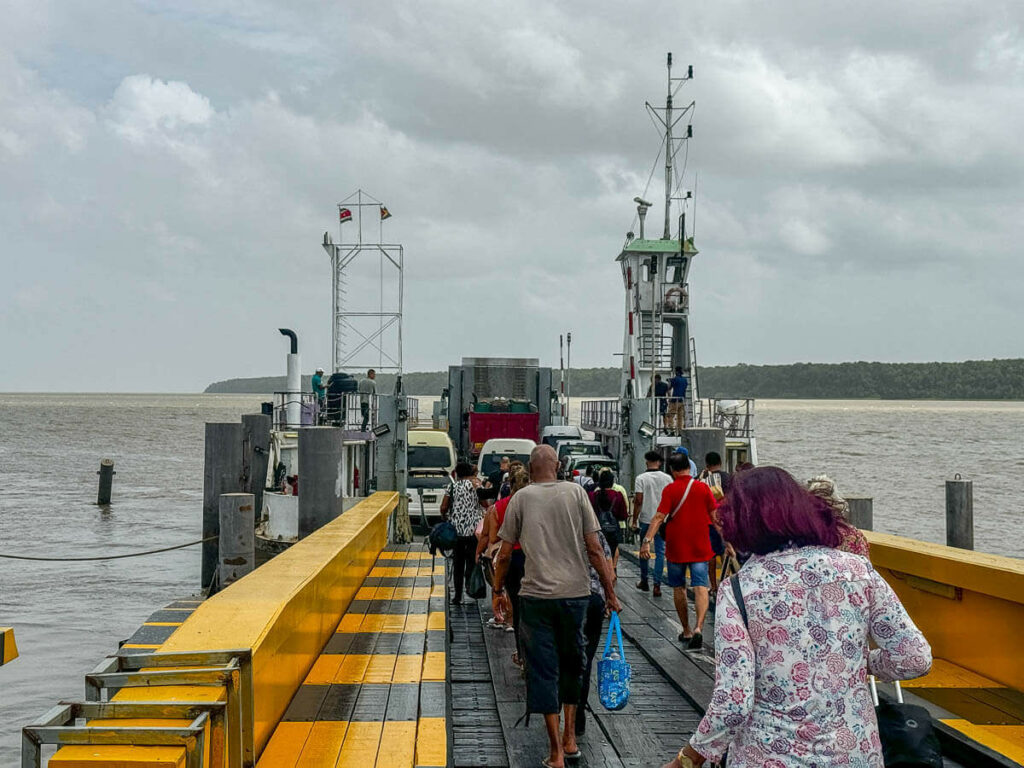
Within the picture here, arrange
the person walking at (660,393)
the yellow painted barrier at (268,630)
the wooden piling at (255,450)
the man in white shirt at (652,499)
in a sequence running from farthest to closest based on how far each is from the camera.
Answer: the person walking at (660,393) → the wooden piling at (255,450) → the man in white shirt at (652,499) → the yellow painted barrier at (268,630)

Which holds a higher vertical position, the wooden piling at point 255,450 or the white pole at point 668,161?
the white pole at point 668,161

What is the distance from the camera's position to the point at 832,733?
126 inches

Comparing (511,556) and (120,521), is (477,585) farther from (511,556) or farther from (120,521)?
(120,521)

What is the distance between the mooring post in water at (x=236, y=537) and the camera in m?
13.0

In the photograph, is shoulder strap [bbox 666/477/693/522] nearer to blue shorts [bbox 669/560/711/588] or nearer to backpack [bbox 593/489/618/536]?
blue shorts [bbox 669/560/711/588]

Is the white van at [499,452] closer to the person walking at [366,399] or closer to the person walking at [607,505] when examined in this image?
the person walking at [366,399]

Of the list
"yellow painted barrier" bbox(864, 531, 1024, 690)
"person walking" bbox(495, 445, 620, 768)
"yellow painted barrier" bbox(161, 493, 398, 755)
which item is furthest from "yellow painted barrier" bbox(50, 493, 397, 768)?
"yellow painted barrier" bbox(864, 531, 1024, 690)

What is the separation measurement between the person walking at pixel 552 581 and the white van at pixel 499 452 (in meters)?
19.4

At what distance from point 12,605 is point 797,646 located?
19572mm

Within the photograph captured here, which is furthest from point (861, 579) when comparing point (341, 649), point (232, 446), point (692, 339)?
point (692, 339)

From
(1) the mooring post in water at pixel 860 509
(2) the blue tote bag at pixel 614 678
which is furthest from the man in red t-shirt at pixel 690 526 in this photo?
(2) the blue tote bag at pixel 614 678

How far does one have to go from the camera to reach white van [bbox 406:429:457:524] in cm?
2445

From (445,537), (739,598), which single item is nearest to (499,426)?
(445,537)

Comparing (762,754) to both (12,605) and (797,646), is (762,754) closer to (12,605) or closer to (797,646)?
(797,646)
